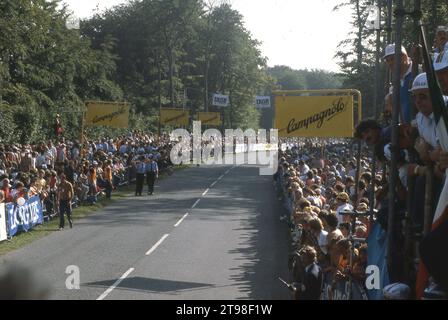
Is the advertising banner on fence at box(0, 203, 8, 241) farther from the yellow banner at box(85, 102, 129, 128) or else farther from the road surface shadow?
the yellow banner at box(85, 102, 129, 128)

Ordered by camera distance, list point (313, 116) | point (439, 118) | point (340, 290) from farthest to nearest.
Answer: point (313, 116)
point (340, 290)
point (439, 118)

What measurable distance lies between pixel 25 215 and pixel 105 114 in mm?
14977

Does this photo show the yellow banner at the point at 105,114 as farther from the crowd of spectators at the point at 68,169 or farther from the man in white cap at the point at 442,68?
the man in white cap at the point at 442,68

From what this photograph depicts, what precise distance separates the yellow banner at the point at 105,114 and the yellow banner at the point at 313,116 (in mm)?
19550

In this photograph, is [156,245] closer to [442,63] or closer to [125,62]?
[442,63]

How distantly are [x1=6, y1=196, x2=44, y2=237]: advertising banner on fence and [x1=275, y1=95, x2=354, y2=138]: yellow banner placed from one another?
787cm

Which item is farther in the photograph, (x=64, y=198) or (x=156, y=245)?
(x=64, y=198)

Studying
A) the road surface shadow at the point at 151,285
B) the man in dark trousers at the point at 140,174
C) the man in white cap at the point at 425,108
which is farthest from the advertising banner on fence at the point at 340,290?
the man in dark trousers at the point at 140,174

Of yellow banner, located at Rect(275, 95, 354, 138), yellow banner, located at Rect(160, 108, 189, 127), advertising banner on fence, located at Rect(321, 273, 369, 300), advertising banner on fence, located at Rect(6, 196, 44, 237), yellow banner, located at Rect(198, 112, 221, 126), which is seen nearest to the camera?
advertising banner on fence, located at Rect(321, 273, 369, 300)

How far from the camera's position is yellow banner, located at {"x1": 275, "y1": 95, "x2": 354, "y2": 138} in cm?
1652

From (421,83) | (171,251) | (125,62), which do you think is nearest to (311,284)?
(421,83)

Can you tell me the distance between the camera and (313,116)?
55.2ft

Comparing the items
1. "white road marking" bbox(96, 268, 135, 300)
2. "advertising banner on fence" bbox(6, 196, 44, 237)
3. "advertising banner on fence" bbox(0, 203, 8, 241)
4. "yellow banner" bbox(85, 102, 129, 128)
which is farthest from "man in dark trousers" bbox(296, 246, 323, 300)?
"yellow banner" bbox(85, 102, 129, 128)
